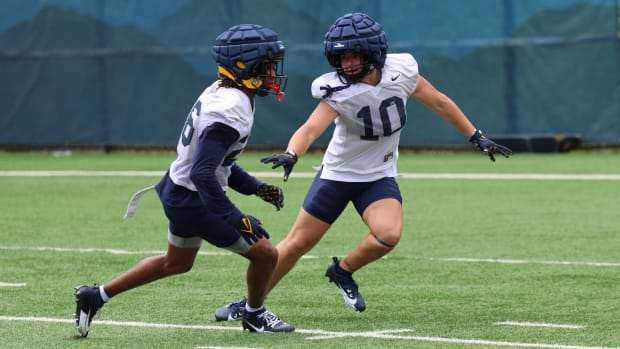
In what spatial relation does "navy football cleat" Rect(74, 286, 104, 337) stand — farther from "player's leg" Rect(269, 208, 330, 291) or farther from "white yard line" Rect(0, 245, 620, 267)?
"white yard line" Rect(0, 245, 620, 267)

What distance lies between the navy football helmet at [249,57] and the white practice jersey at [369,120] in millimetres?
772

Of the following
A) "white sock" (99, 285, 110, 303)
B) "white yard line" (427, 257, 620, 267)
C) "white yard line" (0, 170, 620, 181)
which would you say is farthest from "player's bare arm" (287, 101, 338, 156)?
"white yard line" (0, 170, 620, 181)

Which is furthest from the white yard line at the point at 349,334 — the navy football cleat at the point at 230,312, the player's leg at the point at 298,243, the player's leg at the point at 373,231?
the player's leg at the point at 373,231

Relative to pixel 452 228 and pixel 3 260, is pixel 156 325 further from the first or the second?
pixel 452 228

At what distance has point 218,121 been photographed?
7.38 metres

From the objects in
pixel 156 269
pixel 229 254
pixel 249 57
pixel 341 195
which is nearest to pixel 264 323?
pixel 156 269

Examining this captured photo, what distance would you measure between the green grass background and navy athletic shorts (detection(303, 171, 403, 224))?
0.69m

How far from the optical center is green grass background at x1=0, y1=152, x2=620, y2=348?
7.88 meters

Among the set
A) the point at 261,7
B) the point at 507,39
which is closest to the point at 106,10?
the point at 261,7

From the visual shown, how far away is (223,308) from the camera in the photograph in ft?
27.8

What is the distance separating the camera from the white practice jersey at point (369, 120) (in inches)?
338

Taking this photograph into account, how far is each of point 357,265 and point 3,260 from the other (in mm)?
4240

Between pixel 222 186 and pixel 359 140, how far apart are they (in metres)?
1.39

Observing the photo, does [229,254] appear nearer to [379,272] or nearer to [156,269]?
[379,272]
